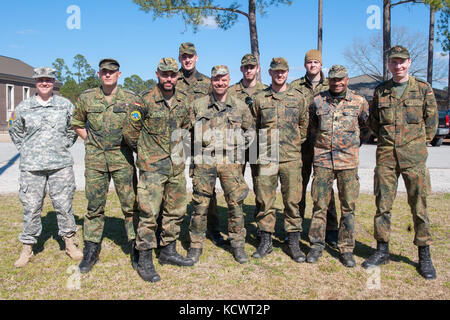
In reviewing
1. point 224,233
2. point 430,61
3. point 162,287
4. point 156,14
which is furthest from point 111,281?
point 430,61

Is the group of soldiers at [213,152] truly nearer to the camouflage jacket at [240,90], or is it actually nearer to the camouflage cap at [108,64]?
the camouflage cap at [108,64]

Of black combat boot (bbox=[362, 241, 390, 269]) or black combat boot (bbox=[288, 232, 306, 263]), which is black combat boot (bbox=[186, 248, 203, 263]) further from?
black combat boot (bbox=[362, 241, 390, 269])

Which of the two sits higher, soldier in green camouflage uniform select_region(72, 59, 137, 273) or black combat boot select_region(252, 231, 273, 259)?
soldier in green camouflage uniform select_region(72, 59, 137, 273)

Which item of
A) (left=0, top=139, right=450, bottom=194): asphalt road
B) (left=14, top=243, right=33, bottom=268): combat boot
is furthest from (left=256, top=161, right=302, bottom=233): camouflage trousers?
(left=0, top=139, right=450, bottom=194): asphalt road

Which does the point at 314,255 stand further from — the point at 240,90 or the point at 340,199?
the point at 240,90

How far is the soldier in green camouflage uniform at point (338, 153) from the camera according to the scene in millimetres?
4184

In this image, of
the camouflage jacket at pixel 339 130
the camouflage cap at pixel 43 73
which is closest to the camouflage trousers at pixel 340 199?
the camouflage jacket at pixel 339 130

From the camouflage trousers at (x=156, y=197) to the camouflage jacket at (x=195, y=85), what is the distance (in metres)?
1.38

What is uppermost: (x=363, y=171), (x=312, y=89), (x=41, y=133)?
(x=312, y=89)

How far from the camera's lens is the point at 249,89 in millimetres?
5070

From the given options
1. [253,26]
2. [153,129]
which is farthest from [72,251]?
[253,26]

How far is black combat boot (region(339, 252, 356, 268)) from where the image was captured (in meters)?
4.19

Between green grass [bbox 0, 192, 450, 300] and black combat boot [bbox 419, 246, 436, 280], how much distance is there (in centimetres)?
7

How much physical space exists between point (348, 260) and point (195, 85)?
2901mm
